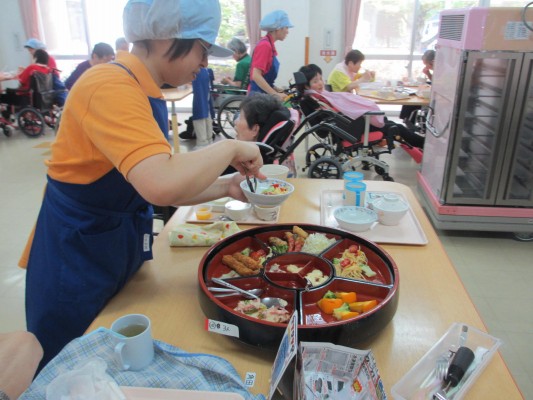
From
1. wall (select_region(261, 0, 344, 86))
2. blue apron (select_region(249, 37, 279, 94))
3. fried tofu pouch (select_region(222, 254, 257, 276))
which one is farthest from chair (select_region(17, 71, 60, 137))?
fried tofu pouch (select_region(222, 254, 257, 276))

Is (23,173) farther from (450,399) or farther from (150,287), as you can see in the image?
(450,399)

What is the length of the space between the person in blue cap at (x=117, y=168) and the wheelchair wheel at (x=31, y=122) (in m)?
5.38

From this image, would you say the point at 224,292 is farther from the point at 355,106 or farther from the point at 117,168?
the point at 355,106

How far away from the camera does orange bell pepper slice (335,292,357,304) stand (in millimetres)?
1003

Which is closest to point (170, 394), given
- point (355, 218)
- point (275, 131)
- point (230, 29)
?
point (355, 218)

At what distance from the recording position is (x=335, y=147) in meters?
4.18

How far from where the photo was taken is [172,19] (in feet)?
2.94

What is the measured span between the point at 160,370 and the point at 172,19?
2.35 ft

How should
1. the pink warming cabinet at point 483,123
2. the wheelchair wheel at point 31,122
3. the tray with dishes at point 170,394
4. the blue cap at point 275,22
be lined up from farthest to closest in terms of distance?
the wheelchair wheel at point 31,122
the blue cap at point 275,22
the pink warming cabinet at point 483,123
the tray with dishes at point 170,394

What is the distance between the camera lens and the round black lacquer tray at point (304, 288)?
2.83ft

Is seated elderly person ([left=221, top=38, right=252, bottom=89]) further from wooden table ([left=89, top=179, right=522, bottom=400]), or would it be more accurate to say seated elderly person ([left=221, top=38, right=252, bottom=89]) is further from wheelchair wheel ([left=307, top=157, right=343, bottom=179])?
wooden table ([left=89, top=179, right=522, bottom=400])

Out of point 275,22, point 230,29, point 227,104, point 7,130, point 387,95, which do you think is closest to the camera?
point 275,22

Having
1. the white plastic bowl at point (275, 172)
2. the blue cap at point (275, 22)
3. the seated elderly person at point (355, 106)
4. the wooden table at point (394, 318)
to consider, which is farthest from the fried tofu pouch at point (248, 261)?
the blue cap at point (275, 22)

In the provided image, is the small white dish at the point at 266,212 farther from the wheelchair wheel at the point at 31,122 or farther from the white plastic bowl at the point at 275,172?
the wheelchair wheel at the point at 31,122
